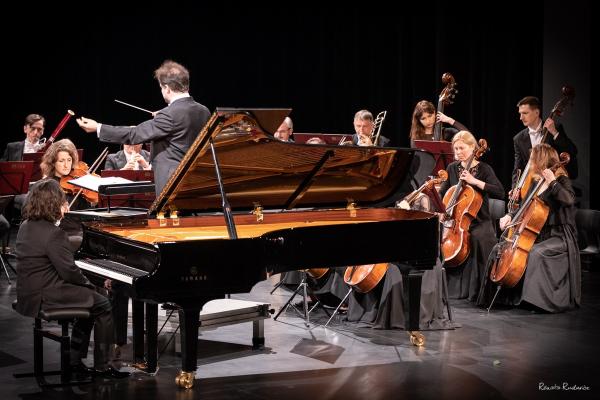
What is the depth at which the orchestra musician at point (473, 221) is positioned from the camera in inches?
285

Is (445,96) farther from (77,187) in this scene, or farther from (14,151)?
(14,151)

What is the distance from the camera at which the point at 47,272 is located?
486cm

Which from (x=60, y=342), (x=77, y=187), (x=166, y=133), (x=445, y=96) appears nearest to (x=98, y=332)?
(x=60, y=342)

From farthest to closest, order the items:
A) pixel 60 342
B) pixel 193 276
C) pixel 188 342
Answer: pixel 60 342
pixel 188 342
pixel 193 276

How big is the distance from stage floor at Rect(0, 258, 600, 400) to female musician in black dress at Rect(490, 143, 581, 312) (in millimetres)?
172

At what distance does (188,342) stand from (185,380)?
274 millimetres

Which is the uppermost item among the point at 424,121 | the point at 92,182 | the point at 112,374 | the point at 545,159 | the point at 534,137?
the point at 424,121

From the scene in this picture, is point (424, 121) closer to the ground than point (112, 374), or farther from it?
farther from it

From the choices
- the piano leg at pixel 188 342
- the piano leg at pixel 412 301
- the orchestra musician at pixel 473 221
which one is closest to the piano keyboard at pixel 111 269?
the piano leg at pixel 188 342

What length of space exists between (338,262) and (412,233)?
22.9 inches

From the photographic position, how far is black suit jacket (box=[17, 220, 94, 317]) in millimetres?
4832

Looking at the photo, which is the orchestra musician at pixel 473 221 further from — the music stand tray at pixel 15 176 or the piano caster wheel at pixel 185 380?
the music stand tray at pixel 15 176

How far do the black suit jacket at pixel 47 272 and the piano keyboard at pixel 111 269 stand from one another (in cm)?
9

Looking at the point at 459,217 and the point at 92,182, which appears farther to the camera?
the point at 459,217
